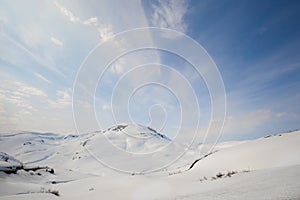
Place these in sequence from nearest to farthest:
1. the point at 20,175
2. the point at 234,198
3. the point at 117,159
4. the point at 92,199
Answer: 1. the point at 234,198
2. the point at 92,199
3. the point at 20,175
4. the point at 117,159

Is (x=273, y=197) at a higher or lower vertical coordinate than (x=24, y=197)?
lower

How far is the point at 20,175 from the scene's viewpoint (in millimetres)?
27031

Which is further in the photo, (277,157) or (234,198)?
(277,157)

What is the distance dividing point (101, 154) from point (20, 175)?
125 meters

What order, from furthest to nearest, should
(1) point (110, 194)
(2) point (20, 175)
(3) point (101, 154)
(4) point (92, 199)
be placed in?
(3) point (101, 154) → (2) point (20, 175) → (1) point (110, 194) → (4) point (92, 199)

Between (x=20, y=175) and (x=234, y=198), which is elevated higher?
(x=20, y=175)

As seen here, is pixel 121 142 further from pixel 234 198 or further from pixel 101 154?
pixel 234 198

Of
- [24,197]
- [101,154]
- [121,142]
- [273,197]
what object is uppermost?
[121,142]

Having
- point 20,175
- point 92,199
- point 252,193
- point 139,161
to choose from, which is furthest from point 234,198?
point 139,161

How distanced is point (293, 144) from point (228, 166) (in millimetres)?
3122

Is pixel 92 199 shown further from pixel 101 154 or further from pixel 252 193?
pixel 101 154

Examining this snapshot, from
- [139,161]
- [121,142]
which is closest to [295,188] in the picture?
[139,161]

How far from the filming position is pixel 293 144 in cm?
Answer: 876

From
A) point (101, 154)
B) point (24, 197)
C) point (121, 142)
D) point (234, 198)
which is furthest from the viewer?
point (121, 142)
